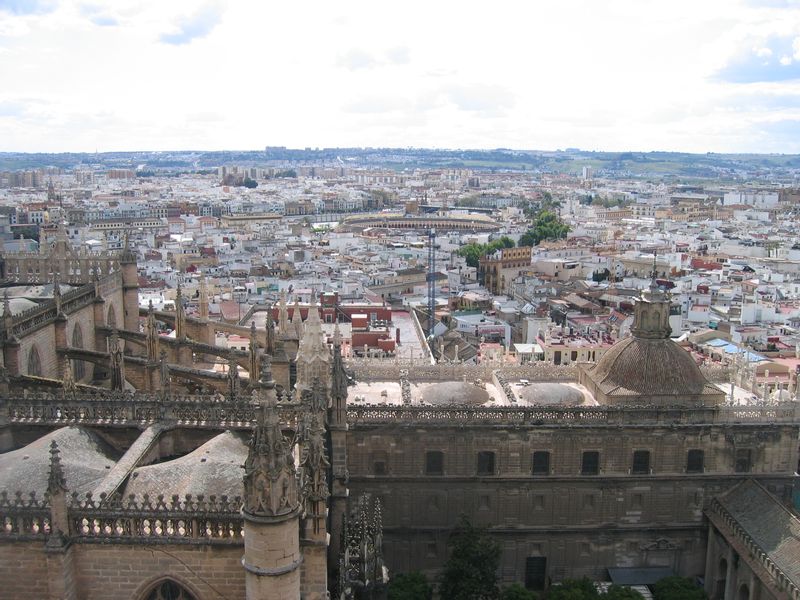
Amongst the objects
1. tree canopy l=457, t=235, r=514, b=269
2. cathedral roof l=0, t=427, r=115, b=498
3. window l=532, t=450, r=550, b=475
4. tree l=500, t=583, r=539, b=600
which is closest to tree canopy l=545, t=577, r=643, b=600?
tree l=500, t=583, r=539, b=600

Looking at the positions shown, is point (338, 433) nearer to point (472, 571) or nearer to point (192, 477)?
point (472, 571)

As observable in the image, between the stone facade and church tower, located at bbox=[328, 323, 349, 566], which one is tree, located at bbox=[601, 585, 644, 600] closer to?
the stone facade

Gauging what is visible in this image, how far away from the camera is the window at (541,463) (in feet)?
122

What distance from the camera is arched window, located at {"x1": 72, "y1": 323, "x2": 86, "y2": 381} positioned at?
121 feet

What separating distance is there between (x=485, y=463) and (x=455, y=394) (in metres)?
3.30

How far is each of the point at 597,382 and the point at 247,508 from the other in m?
28.1

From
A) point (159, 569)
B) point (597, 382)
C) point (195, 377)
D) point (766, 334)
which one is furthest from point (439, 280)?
point (159, 569)

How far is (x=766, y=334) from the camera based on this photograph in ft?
229

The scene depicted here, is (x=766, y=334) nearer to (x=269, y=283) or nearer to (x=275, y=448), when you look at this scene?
(x=269, y=283)

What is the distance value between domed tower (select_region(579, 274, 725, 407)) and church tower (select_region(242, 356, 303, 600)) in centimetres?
2614

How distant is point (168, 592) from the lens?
15734 millimetres

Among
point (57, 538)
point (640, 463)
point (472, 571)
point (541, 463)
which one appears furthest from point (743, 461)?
point (57, 538)

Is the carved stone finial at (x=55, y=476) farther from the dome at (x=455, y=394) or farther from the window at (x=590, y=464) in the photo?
the window at (x=590, y=464)

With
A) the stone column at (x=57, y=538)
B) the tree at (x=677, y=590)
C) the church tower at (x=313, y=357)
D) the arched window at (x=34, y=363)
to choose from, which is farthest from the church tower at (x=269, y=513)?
→ the tree at (x=677, y=590)
